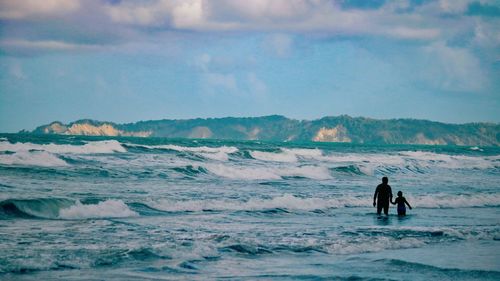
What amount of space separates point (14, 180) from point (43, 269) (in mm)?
14500

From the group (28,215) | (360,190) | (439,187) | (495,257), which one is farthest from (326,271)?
(439,187)

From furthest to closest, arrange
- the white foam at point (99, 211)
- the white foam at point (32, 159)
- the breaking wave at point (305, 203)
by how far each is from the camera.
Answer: the white foam at point (32, 159) → the breaking wave at point (305, 203) → the white foam at point (99, 211)

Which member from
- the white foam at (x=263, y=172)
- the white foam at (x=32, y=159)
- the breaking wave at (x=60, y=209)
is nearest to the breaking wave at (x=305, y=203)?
the breaking wave at (x=60, y=209)

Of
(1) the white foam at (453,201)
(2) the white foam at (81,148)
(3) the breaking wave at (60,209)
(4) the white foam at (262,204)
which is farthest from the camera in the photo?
(2) the white foam at (81,148)

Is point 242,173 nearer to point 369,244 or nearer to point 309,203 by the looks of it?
point 309,203

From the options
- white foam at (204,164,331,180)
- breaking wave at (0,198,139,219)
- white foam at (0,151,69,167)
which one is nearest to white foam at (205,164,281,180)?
white foam at (204,164,331,180)

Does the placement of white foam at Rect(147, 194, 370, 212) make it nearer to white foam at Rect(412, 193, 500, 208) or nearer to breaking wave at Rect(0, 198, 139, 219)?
breaking wave at Rect(0, 198, 139, 219)

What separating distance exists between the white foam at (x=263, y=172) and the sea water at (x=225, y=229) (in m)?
3.04

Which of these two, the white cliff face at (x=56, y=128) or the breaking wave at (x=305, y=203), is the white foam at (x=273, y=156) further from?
the white cliff face at (x=56, y=128)

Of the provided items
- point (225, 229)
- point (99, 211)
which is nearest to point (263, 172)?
point (99, 211)

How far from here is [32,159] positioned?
106 ft

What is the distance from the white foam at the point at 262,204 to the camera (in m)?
19.3

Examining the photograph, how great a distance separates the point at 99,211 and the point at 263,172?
58.3 ft

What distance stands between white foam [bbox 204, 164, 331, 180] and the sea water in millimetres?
3039
